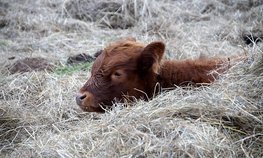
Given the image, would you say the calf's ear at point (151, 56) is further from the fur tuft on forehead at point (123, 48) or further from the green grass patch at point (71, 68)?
the green grass patch at point (71, 68)

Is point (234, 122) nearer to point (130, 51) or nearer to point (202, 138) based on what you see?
point (202, 138)

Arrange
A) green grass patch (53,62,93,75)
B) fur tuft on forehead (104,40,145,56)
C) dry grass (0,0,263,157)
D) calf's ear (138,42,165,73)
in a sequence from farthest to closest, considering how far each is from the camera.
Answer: green grass patch (53,62,93,75)
fur tuft on forehead (104,40,145,56)
calf's ear (138,42,165,73)
dry grass (0,0,263,157)

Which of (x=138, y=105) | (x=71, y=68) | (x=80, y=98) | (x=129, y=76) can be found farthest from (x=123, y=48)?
(x=71, y=68)

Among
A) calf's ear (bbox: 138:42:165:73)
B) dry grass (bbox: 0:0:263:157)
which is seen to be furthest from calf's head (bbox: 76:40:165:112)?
dry grass (bbox: 0:0:263:157)

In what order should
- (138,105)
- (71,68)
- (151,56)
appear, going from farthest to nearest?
(71,68) → (151,56) → (138,105)

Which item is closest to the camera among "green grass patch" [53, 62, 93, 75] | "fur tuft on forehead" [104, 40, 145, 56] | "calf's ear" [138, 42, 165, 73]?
"calf's ear" [138, 42, 165, 73]

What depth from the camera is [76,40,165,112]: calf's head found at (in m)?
5.08

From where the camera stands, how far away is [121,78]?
16.7 feet

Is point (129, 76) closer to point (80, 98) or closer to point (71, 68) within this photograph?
point (80, 98)

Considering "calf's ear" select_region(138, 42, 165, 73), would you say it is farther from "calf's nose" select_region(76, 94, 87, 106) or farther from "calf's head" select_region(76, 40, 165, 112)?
"calf's nose" select_region(76, 94, 87, 106)

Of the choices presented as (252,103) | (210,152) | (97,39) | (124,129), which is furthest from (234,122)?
(97,39)

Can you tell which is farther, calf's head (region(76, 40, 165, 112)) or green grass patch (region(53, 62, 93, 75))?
green grass patch (region(53, 62, 93, 75))

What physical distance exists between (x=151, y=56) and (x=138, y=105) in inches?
23.3

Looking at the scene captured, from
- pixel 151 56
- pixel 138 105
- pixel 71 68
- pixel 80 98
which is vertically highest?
pixel 151 56
